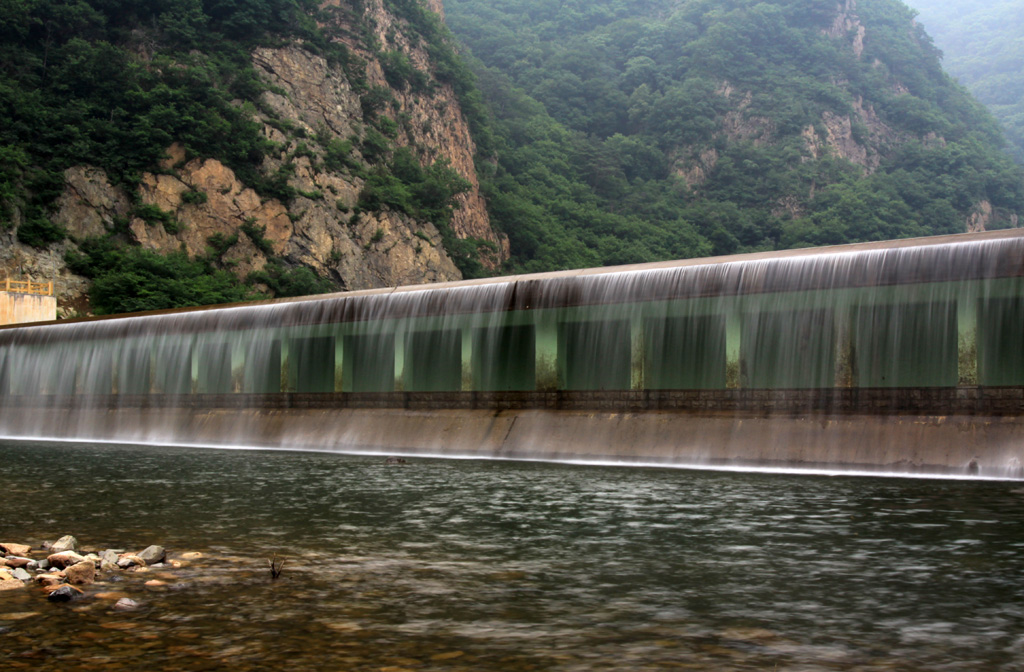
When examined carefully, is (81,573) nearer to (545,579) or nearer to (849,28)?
(545,579)

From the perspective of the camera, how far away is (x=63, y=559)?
676cm

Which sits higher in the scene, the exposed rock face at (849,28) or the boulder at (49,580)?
the exposed rock face at (849,28)

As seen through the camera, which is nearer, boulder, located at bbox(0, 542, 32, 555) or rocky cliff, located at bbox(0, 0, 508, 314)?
boulder, located at bbox(0, 542, 32, 555)

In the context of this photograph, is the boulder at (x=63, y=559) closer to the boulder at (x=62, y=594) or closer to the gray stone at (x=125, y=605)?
the boulder at (x=62, y=594)

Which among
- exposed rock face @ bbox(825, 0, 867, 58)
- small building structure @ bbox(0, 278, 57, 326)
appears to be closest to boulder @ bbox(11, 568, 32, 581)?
small building structure @ bbox(0, 278, 57, 326)

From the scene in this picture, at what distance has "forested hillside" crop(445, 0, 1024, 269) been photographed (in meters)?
77.9

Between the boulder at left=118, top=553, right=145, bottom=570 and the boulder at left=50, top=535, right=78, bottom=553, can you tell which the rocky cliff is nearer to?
the boulder at left=50, top=535, right=78, bottom=553

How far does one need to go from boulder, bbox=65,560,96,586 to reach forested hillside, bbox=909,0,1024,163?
123118 mm

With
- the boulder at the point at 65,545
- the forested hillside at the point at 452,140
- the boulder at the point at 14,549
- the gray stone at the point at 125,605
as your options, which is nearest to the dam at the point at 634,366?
the boulder at the point at 65,545

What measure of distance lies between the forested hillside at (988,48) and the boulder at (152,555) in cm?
12240

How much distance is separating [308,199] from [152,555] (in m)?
45.2

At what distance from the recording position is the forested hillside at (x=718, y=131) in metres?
77.9

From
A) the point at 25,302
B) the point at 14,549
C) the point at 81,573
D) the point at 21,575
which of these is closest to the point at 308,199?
the point at 25,302

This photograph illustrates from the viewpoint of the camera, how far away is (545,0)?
108 meters
